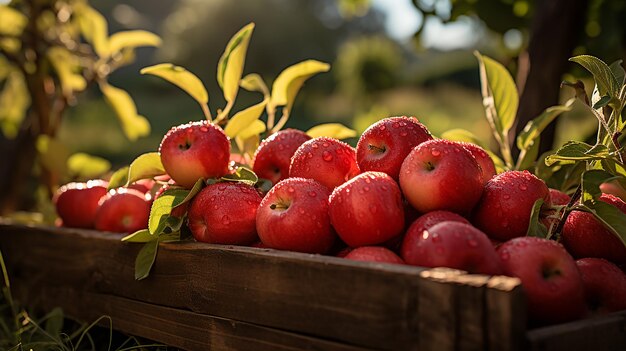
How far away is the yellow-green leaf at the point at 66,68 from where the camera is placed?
7.61 ft

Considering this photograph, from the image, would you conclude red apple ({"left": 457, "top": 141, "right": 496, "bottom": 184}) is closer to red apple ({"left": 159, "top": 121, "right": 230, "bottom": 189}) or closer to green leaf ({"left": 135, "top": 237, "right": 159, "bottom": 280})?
red apple ({"left": 159, "top": 121, "right": 230, "bottom": 189})

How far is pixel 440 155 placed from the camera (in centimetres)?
103

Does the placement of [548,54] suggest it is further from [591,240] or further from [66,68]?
[66,68]

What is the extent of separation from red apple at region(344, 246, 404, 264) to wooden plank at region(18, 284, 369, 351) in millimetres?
134

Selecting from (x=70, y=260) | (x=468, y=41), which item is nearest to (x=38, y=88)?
(x=70, y=260)

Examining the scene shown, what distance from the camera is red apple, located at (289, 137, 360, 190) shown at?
3.94 ft

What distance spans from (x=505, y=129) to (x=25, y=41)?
1.67 meters

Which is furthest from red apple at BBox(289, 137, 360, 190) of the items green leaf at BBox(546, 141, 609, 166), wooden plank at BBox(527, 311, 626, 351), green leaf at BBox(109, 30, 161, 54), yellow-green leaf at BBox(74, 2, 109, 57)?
yellow-green leaf at BBox(74, 2, 109, 57)

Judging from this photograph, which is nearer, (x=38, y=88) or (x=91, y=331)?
(x=91, y=331)

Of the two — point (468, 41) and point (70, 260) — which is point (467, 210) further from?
point (468, 41)

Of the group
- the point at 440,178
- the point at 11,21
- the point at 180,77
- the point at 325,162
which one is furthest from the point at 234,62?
the point at 11,21

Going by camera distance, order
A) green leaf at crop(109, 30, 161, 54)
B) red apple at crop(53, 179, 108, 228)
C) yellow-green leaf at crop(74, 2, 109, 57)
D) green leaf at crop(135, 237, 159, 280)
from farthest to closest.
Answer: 1. yellow-green leaf at crop(74, 2, 109, 57)
2. green leaf at crop(109, 30, 161, 54)
3. red apple at crop(53, 179, 108, 228)
4. green leaf at crop(135, 237, 159, 280)

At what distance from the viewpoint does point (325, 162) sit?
1202 mm

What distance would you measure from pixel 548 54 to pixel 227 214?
4.02ft
